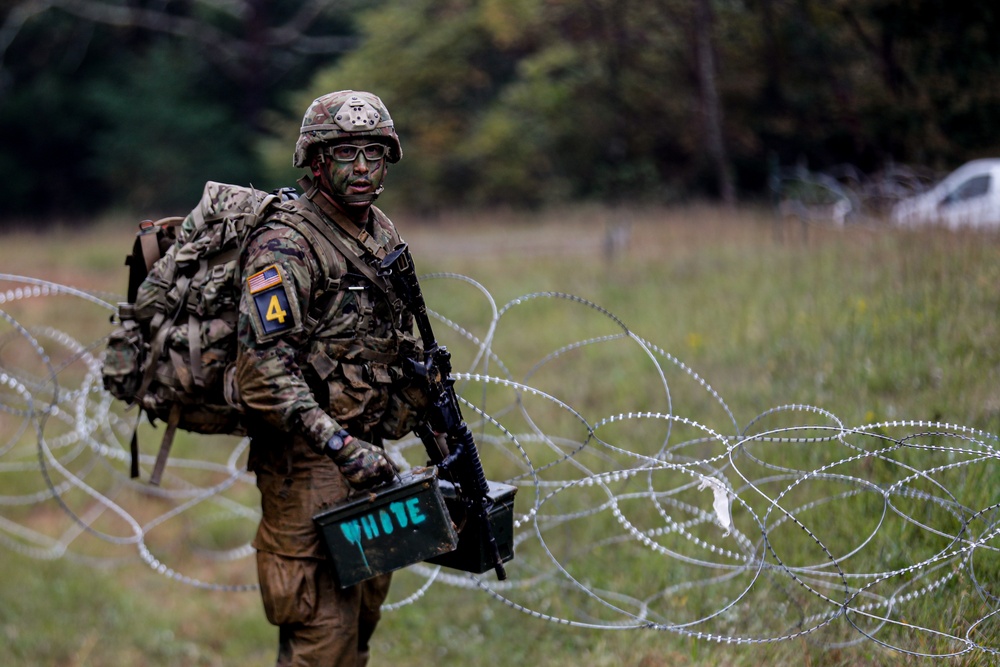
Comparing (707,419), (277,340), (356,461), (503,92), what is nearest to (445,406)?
(356,461)

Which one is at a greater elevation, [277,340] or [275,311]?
[275,311]

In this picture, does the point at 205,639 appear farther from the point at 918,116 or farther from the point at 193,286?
the point at 918,116

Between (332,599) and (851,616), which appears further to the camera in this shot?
(851,616)

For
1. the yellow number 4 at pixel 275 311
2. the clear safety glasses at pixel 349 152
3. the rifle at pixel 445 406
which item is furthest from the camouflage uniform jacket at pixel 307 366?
the clear safety glasses at pixel 349 152

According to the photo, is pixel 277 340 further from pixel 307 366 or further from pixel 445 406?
pixel 445 406

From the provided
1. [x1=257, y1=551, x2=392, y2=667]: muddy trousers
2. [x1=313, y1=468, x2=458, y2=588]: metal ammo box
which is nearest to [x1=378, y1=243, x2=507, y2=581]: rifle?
[x1=313, y1=468, x2=458, y2=588]: metal ammo box

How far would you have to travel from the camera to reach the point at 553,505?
271 inches

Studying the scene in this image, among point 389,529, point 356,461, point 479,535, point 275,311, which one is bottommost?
point 479,535

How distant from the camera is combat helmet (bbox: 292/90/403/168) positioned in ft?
12.0

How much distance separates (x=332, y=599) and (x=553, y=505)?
3.17 m

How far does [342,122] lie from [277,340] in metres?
0.80

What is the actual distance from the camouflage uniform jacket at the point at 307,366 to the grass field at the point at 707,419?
66.1 inches

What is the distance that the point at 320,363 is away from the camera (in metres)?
3.71

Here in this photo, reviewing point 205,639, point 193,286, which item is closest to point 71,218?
point 205,639
